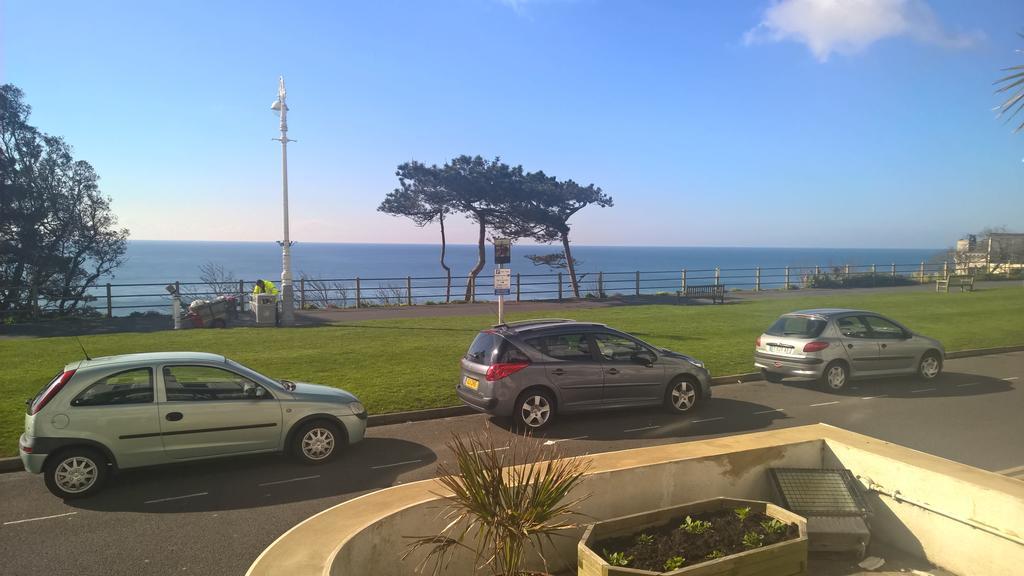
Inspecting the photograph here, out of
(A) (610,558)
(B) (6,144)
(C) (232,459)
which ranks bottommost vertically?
(C) (232,459)

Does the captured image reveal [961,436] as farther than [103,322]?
No

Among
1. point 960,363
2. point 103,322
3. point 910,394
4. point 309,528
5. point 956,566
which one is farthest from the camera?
point 103,322

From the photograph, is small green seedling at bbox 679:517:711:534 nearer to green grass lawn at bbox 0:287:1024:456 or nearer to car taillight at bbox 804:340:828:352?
green grass lawn at bbox 0:287:1024:456

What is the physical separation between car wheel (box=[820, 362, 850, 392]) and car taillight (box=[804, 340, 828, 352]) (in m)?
0.38

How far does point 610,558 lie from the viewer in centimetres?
434

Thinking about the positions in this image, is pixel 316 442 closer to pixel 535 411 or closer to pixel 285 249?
pixel 535 411

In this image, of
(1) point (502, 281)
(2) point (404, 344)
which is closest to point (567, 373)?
(1) point (502, 281)

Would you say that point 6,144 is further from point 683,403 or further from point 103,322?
point 683,403

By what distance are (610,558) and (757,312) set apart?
2299cm

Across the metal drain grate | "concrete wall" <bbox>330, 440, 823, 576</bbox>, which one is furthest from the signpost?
the metal drain grate

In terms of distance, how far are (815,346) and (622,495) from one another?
345 inches

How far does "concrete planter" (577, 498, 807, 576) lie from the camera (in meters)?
4.16

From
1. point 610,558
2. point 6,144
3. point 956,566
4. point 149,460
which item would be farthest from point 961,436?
point 6,144

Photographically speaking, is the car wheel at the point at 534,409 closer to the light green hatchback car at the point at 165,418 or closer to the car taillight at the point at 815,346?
the light green hatchback car at the point at 165,418
